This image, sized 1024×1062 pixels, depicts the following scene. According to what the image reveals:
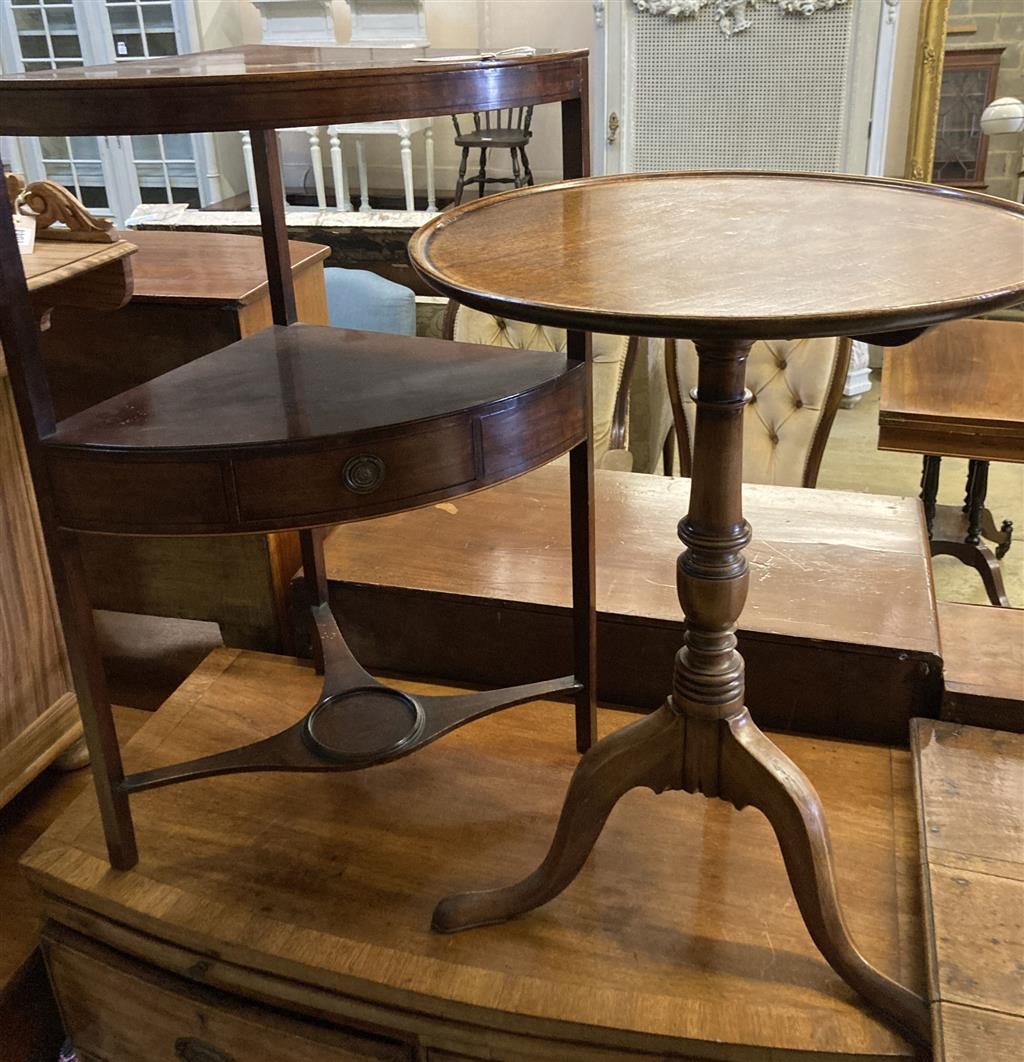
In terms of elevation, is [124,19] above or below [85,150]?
above

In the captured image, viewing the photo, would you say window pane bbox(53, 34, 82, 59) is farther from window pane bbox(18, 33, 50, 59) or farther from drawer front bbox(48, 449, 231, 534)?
drawer front bbox(48, 449, 231, 534)

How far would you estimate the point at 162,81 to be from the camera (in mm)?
766

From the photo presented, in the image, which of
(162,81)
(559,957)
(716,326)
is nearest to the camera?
(716,326)

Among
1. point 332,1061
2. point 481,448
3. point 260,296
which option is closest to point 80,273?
point 260,296

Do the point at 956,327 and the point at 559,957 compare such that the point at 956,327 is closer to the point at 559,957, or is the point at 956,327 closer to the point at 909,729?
the point at 909,729

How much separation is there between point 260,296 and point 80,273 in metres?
0.27

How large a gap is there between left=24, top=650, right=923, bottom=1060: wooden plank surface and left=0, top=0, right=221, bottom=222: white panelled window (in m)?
4.98

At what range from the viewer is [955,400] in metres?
2.27

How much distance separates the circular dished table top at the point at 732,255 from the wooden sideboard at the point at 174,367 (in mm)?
471

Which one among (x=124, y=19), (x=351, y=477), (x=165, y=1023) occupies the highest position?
(x=124, y=19)

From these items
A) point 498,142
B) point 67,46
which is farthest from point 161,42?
point 498,142

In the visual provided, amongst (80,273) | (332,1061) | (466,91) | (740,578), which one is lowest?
(332,1061)

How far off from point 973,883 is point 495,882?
1.49 feet

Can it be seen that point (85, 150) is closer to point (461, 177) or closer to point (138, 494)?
point (461, 177)
